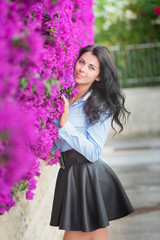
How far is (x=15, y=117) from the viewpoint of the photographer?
35.0 inches

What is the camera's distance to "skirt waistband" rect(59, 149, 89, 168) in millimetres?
2598

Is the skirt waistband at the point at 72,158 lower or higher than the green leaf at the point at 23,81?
lower

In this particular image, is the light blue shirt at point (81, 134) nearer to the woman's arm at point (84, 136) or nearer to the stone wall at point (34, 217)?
the woman's arm at point (84, 136)

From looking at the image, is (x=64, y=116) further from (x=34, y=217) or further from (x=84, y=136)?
(x=34, y=217)

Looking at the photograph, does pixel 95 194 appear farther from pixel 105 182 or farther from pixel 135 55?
pixel 135 55

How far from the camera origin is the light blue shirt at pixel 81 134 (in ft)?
7.85

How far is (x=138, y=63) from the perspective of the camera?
1250 centimetres

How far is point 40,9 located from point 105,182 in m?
1.41

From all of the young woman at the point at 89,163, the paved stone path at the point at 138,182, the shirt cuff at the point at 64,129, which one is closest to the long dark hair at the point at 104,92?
the young woman at the point at 89,163

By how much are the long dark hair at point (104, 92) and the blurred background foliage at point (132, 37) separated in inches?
376

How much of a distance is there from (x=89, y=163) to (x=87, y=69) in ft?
2.11

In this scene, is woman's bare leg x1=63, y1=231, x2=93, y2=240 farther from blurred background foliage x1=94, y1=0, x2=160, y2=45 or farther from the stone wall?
blurred background foliage x1=94, y1=0, x2=160, y2=45

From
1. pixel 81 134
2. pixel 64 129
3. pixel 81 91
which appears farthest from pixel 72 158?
pixel 81 91

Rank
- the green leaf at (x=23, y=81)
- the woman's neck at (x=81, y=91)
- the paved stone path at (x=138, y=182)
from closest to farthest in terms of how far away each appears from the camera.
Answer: the green leaf at (x=23, y=81)
the woman's neck at (x=81, y=91)
the paved stone path at (x=138, y=182)
